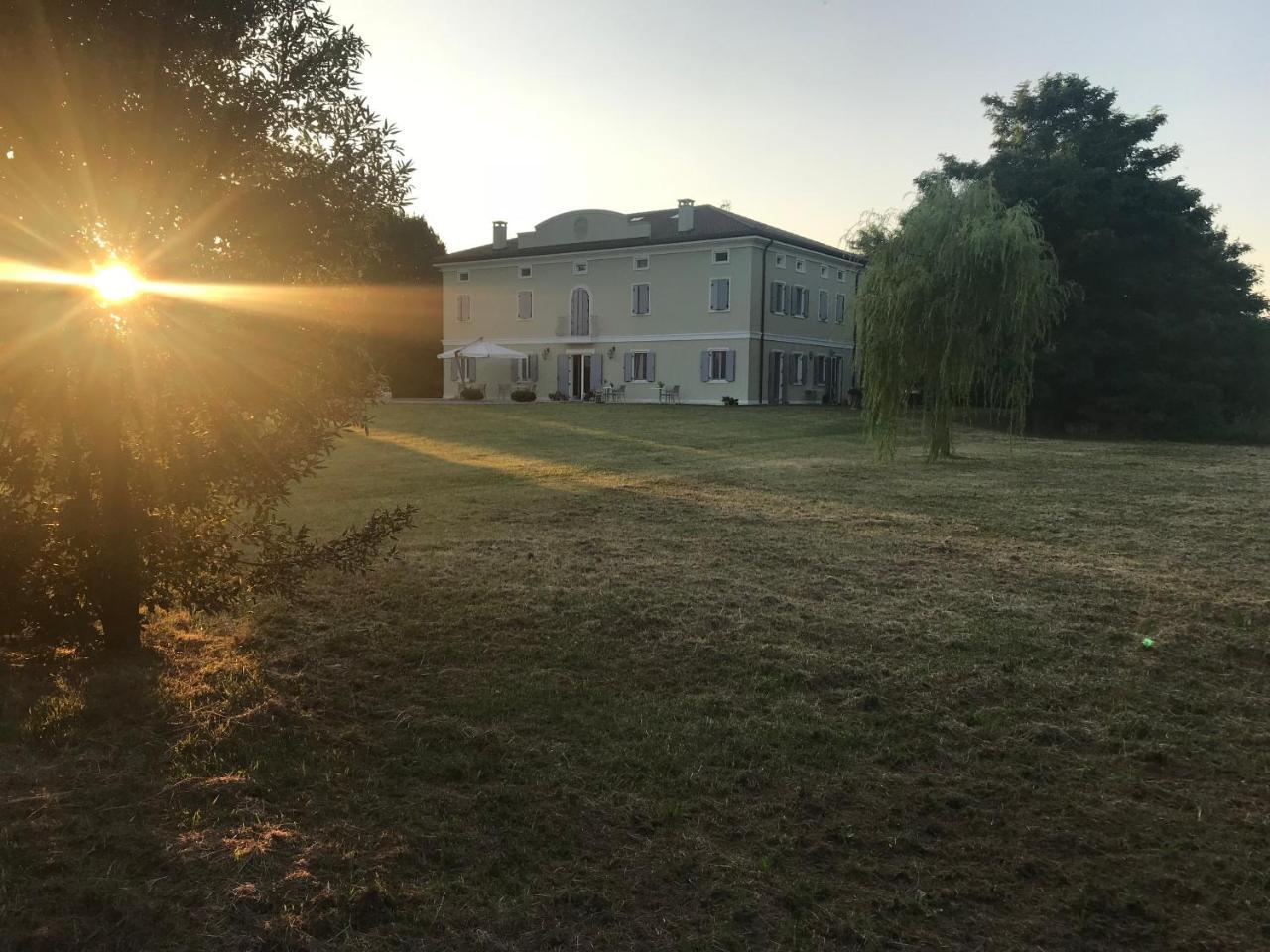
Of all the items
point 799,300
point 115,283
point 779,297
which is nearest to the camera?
point 115,283

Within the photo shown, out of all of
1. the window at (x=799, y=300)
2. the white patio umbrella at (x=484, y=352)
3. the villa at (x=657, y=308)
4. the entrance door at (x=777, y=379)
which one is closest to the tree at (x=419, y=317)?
the villa at (x=657, y=308)

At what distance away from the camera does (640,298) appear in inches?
1436

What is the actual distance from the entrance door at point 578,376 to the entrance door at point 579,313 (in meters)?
1.05

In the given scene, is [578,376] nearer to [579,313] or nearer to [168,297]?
[579,313]

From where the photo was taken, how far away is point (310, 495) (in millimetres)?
10812

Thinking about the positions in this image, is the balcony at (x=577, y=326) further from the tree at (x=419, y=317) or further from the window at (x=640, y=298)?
the tree at (x=419, y=317)

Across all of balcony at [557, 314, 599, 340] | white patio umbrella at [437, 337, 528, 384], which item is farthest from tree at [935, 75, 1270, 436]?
white patio umbrella at [437, 337, 528, 384]

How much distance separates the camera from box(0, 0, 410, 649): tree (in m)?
3.84

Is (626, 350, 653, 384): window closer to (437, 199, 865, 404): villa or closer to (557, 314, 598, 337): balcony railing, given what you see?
(437, 199, 865, 404): villa

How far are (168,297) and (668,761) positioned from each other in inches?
121

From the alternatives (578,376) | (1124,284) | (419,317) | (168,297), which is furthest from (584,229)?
(168,297)

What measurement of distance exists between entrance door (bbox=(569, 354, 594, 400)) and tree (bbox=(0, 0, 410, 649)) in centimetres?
3360

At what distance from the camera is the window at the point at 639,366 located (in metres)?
36.5

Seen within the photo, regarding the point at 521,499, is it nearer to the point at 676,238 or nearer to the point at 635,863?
the point at 635,863
